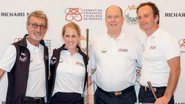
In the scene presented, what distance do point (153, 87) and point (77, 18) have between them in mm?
999

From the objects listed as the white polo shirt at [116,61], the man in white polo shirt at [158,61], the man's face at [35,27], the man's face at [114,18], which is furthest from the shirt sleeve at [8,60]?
the man in white polo shirt at [158,61]

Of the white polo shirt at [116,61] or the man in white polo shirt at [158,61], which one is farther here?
the white polo shirt at [116,61]

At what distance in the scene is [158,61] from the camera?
2.07 m

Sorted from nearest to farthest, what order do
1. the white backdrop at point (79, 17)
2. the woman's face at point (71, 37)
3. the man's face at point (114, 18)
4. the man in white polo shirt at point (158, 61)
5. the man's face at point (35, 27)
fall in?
1. the man in white polo shirt at point (158, 61)
2. the man's face at point (35, 27)
3. the woman's face at point (71, 37)
4. the man's face at point (114, 18)
5. the white backdrop at point (79, 17)

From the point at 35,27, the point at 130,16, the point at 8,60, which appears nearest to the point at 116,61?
the point at 130,16

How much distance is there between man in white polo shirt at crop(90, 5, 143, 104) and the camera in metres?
2.31

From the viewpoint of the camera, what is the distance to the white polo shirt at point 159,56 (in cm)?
201

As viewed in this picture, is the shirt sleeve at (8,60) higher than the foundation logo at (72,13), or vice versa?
the foundation logo at (72,13)

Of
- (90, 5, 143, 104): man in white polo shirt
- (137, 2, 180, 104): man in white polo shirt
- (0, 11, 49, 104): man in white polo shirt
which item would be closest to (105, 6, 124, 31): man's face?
(90, 5, 143, 104): man in white polo shirt

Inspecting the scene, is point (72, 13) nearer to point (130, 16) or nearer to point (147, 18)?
point (130, 16)

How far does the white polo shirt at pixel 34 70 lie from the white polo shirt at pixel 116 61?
46 cm

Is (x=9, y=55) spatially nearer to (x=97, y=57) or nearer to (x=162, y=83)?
(x=97, y=57)

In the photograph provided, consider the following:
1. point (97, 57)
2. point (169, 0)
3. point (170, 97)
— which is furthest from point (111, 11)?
point (170, 97)

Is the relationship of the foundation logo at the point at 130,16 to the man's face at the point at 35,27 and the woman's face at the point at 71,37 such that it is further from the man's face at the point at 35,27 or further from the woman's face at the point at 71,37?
the man's face at the point at 35,27
